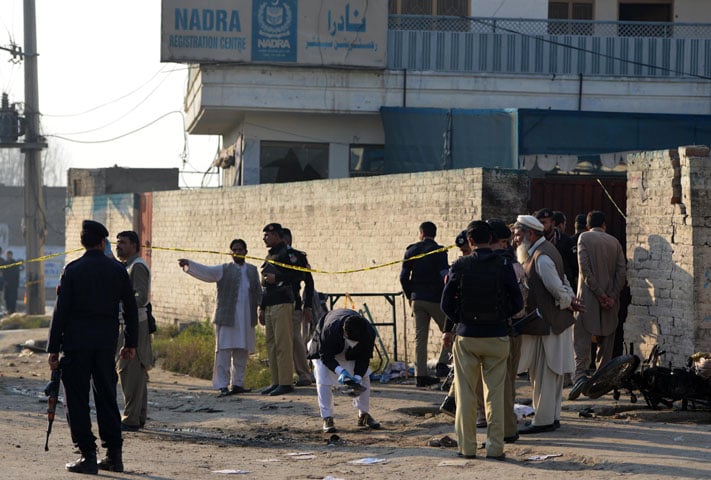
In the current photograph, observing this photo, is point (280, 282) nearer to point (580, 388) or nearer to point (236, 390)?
point (236, 390)

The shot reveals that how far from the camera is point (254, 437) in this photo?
1102 cm

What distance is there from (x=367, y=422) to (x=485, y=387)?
235cm

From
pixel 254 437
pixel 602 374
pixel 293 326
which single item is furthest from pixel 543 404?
pixel 293 326

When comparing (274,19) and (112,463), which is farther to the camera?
(274,19)

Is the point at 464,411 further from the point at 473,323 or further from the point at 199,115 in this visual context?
the point at 199,115

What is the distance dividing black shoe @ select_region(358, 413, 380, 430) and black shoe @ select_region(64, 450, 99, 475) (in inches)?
119

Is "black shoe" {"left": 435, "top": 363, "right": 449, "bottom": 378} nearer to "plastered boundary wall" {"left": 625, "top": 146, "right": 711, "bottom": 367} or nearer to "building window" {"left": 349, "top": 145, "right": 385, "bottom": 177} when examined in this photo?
"plastered boundary wall" {"left": 625, "top": 146, "right": 711, "bottom": 367}

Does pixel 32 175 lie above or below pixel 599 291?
above

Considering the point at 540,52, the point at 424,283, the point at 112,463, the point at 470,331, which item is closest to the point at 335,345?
the point at 470,331

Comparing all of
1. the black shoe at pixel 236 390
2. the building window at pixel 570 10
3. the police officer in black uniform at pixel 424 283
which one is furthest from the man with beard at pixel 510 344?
the building window at pixel 570 10

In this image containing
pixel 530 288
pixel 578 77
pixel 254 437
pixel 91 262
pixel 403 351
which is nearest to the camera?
pixel 91 262

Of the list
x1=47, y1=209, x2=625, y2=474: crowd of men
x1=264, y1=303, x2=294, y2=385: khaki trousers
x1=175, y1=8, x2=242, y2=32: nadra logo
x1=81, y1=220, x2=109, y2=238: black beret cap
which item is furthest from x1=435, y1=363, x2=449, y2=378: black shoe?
x1=175, y1=8, x2=242, y2=32: nadra logo

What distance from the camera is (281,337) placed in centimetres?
1318

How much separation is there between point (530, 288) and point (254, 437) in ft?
10.2
